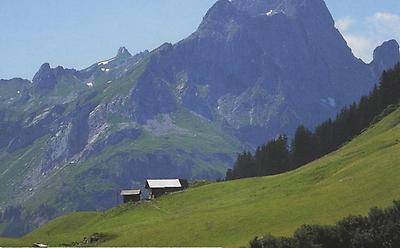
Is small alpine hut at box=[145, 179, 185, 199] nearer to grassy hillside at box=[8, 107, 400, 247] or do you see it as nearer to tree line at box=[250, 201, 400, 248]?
grassy hillside at box=[8, 107, 400, 247]

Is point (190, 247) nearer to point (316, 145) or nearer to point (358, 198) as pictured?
point (358, 198)

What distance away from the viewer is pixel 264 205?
90.2 m

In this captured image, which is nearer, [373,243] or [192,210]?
[373,243]

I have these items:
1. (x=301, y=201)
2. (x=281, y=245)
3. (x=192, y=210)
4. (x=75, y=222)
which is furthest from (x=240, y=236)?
(x=75, y=222)

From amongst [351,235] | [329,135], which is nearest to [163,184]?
[329,135]

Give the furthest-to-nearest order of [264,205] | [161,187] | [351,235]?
[161,187]
[264,205]
[351,235]

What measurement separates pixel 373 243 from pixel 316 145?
131 m

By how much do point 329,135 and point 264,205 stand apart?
93000mm

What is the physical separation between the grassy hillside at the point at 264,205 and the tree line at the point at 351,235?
43.6 ft

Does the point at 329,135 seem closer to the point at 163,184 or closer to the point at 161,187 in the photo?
the point at 163,184

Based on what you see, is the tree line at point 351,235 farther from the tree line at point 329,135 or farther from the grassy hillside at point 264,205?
the tree line at point 329,135

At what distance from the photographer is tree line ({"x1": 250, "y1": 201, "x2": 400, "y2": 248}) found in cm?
5231

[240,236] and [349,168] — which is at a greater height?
[349,168]

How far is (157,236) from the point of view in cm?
8600
